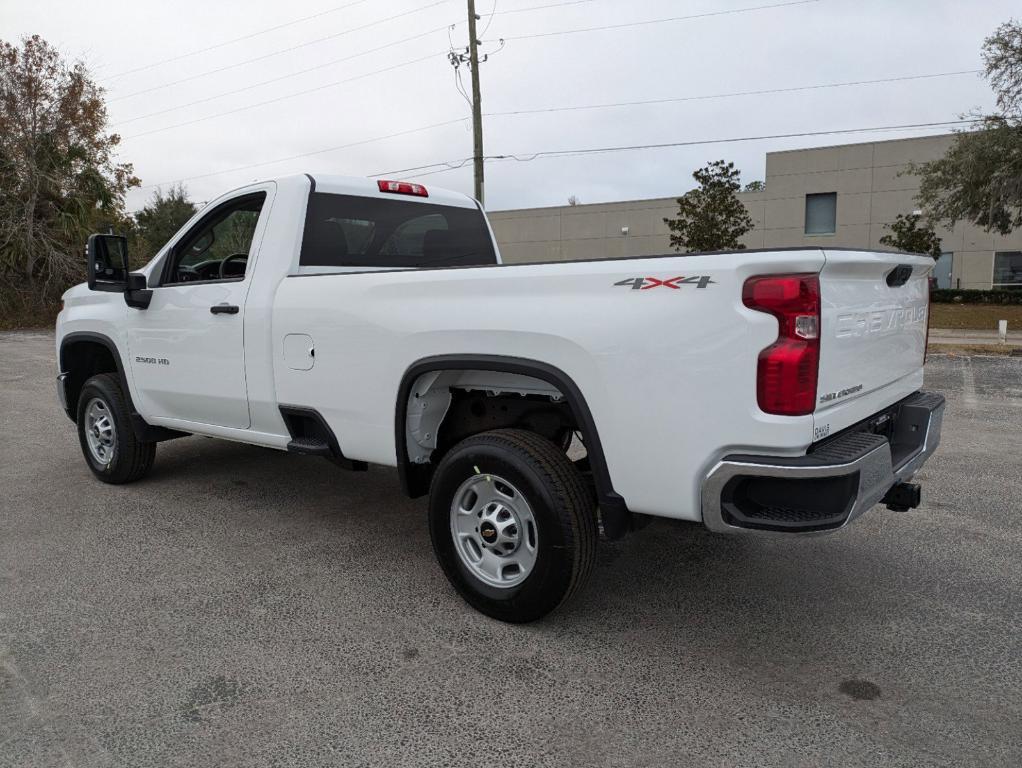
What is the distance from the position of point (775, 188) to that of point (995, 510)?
113ft

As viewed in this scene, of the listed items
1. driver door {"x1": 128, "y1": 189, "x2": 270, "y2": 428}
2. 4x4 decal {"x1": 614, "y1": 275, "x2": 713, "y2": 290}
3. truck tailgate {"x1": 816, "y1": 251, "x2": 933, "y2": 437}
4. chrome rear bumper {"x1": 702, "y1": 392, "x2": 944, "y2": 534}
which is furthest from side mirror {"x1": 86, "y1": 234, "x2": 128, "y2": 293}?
truck tailgate {"x1": 816, "y1": 251, "x2": 933, "y2": 437}

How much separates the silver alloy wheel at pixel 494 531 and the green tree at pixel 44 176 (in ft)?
84.8

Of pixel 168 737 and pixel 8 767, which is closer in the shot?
pixel 8 767

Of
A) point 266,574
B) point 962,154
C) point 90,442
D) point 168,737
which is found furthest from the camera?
point 962,154

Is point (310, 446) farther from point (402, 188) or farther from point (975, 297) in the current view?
point (975, 297)

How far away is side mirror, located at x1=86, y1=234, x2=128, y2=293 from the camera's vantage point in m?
4.82

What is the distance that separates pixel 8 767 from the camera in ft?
7.99

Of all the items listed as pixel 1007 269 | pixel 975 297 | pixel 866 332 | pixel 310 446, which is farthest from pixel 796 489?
pixel 1007 269

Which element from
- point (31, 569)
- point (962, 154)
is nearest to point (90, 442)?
point (31, 569)

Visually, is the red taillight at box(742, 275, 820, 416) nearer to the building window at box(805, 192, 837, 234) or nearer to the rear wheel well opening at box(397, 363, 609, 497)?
the rear wheel well opening at box(397, 363, 609, 497)

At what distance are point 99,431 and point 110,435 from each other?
12 centimetres

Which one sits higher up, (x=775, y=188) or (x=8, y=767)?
(x=775, y=188)

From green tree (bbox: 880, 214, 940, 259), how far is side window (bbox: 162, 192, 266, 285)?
29375 millimetres

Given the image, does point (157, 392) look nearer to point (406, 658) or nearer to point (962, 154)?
point (406, 658)
